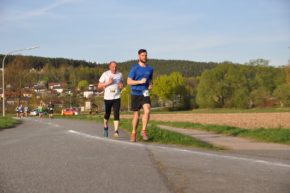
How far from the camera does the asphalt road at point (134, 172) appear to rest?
4.91 metres

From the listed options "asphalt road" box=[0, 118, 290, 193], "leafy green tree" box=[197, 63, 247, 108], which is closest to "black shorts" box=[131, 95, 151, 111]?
"asphalt road" box=[0, 118, 290, 193]

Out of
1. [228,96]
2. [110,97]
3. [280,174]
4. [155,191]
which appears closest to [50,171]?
[155,191]

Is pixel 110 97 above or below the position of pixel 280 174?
above

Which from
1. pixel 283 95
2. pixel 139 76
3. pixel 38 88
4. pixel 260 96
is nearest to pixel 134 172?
pixel 139 76

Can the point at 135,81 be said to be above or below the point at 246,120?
above

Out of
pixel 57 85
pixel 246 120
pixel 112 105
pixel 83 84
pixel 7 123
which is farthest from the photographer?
pixel 57 85

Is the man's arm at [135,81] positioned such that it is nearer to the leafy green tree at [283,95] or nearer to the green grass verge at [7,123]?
the green grass verge at [7,123]

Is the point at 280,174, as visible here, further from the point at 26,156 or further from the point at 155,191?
the point at 26,156

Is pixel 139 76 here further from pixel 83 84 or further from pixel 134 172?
pixel 83 84

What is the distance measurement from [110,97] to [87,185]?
7295mm

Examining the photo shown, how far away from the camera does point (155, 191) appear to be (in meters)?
4.73

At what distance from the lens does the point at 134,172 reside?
5.77 meters

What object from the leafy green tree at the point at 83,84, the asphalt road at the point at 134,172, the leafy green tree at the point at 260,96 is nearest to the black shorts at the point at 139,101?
the asphalt road at the point at 134,172

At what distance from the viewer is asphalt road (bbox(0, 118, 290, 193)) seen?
4910mm
